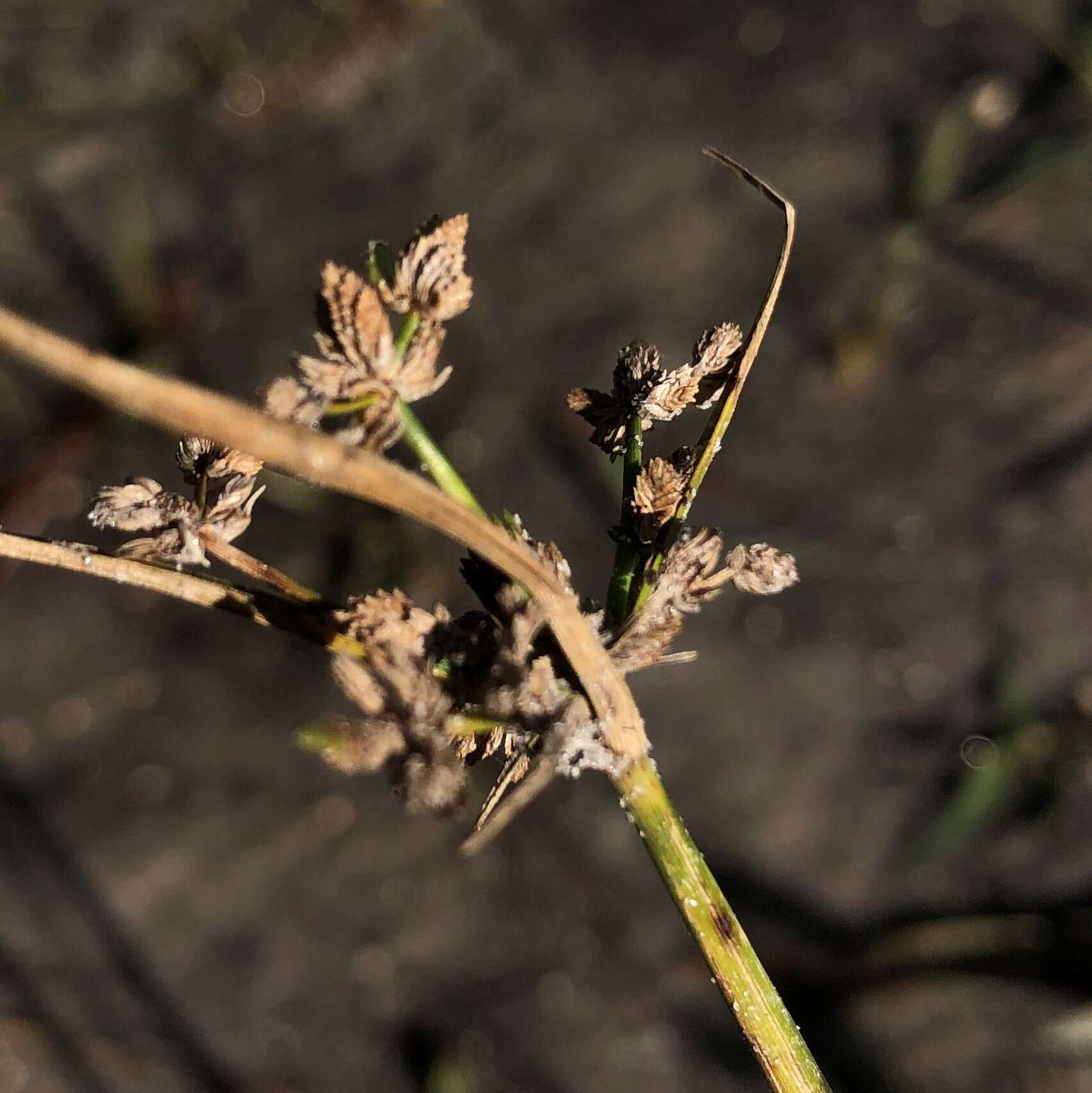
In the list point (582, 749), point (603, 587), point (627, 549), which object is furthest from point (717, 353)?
point (603, 587)

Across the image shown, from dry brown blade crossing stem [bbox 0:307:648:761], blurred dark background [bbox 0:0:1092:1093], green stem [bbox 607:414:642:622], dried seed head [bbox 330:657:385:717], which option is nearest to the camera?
dry brown blade crossing stem [bbox 0:307:648:761]

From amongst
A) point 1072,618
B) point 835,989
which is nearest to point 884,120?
point 1072,618

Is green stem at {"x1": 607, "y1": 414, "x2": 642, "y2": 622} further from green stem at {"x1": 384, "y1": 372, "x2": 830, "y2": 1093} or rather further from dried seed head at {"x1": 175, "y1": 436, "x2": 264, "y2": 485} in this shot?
dried seed head at {"x1": 175, "y1": 436, "x2": 264, "y2": 485}

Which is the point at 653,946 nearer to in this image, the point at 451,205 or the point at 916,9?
the point at 451,205

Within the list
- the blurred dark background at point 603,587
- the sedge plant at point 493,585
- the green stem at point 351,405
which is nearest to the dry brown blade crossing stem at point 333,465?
the sedge plant at point 493,585

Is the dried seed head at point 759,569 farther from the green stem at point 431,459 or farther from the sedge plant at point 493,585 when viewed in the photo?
the green stem at point 431,459

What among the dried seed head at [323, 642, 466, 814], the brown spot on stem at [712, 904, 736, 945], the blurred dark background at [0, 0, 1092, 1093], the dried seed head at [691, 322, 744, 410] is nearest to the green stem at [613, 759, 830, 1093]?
the brown spot on stem at [712, 904, 736, 945]
